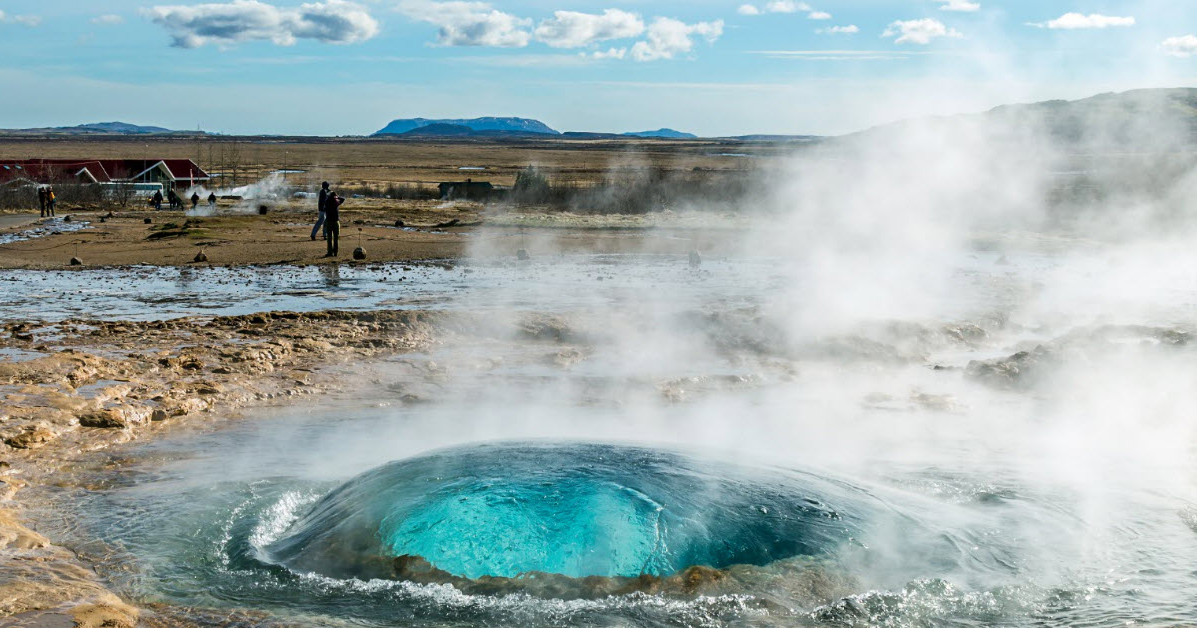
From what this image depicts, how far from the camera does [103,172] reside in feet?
132

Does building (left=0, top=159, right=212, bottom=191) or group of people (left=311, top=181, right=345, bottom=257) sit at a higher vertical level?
building (left=0, top=159, right=212, bottom=191)

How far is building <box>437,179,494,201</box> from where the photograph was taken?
37241 millimetres

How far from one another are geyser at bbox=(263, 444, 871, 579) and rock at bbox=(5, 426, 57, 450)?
8.79 feet

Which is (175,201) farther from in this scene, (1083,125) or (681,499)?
(681,499)

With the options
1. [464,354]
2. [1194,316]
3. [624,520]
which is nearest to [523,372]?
[464,354]

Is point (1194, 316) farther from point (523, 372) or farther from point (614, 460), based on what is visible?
point (614, 460)

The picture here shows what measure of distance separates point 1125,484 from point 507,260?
13.9 m

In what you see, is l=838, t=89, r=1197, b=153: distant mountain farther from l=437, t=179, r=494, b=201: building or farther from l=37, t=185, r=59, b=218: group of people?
l=37, t=185, r=59, b=218: group of people

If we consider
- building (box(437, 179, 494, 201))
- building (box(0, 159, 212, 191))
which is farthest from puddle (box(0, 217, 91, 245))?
building (box(437, 179, 494, 201))

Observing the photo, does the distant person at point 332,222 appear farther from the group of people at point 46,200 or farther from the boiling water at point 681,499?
the group of people at point 46,200

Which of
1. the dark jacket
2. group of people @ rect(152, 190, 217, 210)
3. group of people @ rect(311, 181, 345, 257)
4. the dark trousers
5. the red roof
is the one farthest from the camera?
the red roof

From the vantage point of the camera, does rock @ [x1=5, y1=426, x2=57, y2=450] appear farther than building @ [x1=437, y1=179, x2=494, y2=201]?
No

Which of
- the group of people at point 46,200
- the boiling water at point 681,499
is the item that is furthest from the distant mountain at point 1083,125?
the group of people at point 46,200

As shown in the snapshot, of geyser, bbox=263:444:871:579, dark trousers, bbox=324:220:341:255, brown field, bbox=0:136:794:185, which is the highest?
brown field, bbox=0:136:794:185
